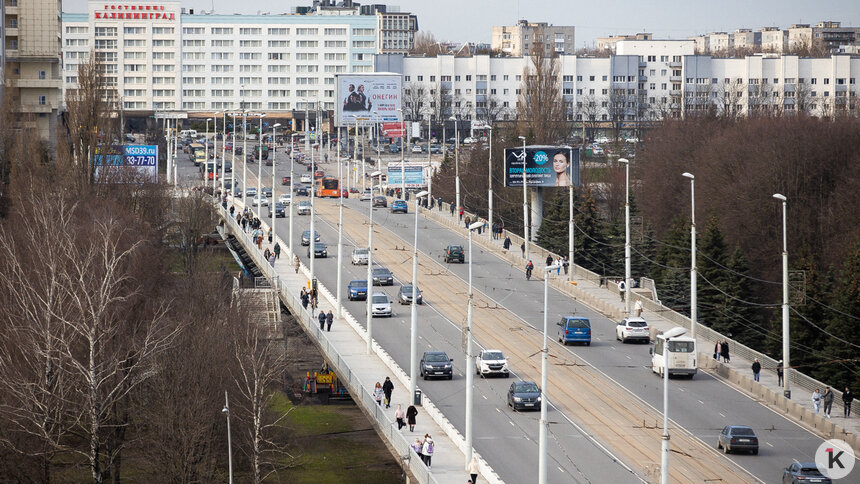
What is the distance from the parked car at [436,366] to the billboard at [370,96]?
8698 centimetres

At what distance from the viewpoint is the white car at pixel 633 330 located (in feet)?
214

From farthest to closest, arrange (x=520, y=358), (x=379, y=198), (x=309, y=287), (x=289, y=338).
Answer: (x=379, y=198) → (x=289, y=338) → (x=309, y=287) → (x=520, y=358)

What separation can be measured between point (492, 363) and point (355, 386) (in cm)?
619

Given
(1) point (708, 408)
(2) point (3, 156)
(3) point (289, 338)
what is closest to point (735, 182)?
(3) point (289, 338)

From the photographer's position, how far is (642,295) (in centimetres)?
7756

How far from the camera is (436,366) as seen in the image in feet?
191

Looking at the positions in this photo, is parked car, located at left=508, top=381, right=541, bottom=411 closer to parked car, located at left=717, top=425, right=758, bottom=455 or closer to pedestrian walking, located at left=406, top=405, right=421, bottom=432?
pedestrian walking, located at left=406, top=405, right=421, bottom=432

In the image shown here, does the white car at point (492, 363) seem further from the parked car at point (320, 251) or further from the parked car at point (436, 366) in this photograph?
the parked car at point (320, 251)

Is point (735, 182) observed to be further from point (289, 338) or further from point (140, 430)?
point (140, 430)

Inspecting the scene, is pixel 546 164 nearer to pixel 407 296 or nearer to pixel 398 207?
pixel 398 207

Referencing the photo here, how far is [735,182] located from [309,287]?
34189 mm

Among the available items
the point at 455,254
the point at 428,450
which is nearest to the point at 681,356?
the point at 428,450

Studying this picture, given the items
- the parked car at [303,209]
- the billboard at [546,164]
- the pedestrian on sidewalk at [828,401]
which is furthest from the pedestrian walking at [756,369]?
the parked car at [303,209]

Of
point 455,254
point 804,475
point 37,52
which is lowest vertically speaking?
point 804,475
